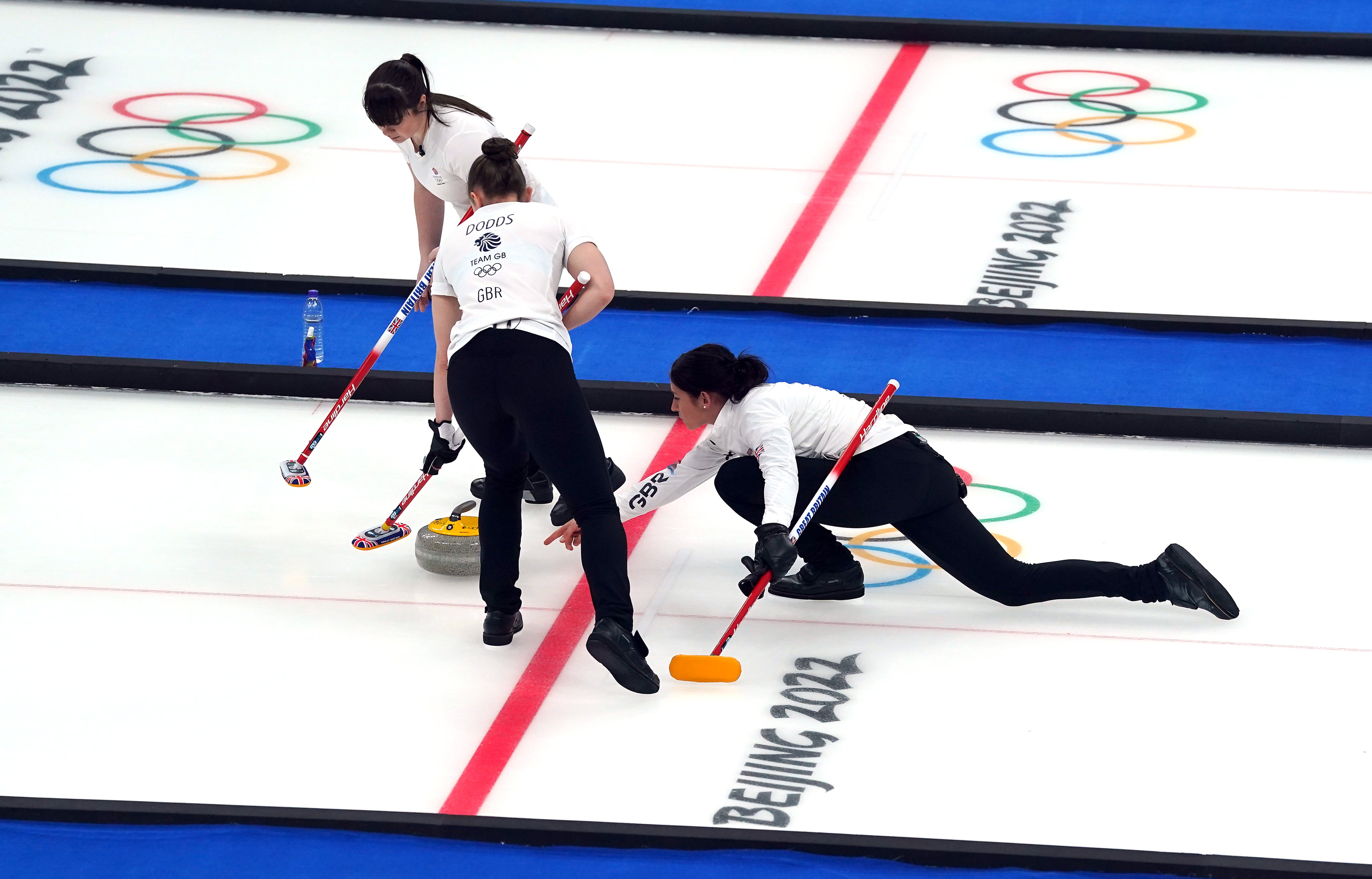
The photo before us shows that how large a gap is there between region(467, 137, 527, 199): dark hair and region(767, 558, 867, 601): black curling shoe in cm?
124

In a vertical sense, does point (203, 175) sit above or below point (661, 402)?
below

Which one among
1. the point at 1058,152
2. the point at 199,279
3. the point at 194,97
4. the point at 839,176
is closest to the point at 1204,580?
the point at 839,176

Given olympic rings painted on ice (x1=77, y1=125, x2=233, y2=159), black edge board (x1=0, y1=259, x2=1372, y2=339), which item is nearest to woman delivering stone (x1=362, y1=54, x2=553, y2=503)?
black edge board (x1=0, y1=259, x2=1372, y2=339)

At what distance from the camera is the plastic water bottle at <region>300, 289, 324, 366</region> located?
6324 mm

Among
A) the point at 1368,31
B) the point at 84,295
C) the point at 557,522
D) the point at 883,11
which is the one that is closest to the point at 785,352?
the point at 557,522

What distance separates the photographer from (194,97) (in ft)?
30.7

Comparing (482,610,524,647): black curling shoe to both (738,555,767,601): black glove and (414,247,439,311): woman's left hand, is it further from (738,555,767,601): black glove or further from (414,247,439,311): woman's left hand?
(414,247,439,311): woman's left hand

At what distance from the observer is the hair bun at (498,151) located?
4441 millimetres

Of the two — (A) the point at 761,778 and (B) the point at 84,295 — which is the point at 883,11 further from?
(A) the point at 761,778

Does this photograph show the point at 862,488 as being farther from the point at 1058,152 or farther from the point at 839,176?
the point at 1058,152

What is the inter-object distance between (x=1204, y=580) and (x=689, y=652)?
131 cm

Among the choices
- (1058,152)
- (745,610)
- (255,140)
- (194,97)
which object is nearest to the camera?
(745,610)

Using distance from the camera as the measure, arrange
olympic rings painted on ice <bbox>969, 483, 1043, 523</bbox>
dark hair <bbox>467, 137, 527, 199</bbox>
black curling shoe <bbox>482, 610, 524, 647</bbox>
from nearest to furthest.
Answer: dark hair <bbox>467, 137, 527, 199</bbox>
black curling shoe <bbox>482, 610, 524, 647</bbox>
olympic rings painted on ice <bbox>969, 483, 1043, 523</bbox>

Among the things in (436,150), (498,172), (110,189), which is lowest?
(110,189)
